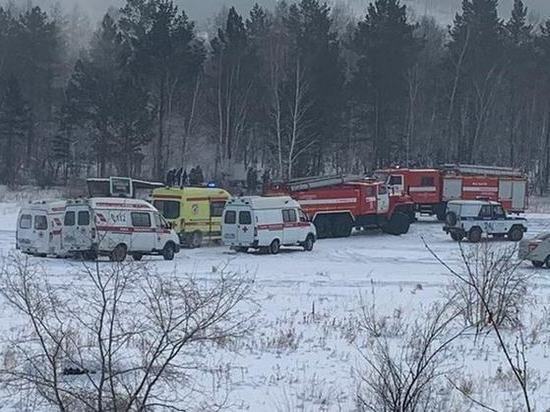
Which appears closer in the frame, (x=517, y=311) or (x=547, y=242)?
(x=517, y=311)

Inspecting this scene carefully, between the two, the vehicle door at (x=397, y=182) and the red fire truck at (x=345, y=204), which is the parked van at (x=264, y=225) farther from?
the vehicle door at (x=397, y=182)

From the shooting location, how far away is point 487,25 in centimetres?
7925

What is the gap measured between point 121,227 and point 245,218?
598 centimetres

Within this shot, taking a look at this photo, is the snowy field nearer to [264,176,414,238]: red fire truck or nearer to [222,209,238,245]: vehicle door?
[222,209,238,245]: vehicle door

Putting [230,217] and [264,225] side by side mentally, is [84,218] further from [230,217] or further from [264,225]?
[264,225]

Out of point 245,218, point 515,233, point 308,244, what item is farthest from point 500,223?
point 245,218

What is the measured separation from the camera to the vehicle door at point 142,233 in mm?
34750

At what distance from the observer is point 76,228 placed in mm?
34031

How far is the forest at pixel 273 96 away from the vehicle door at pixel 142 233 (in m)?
29.3

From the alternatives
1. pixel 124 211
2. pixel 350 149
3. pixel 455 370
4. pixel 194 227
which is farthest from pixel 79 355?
→ pixel 350 149

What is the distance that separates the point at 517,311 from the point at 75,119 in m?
56.3

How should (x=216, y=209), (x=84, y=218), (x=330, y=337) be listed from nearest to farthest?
1. (x=330, y=337)
2. (x=84, y=218)
3. (x=216, y=209)

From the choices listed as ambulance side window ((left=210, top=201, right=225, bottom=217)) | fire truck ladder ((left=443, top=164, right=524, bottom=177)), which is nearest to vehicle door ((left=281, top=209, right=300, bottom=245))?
ambulance side window ((left=210, top=201, right=225, bottom=217))

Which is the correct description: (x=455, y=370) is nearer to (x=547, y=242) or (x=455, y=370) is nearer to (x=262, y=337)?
(x=262, y=337)
